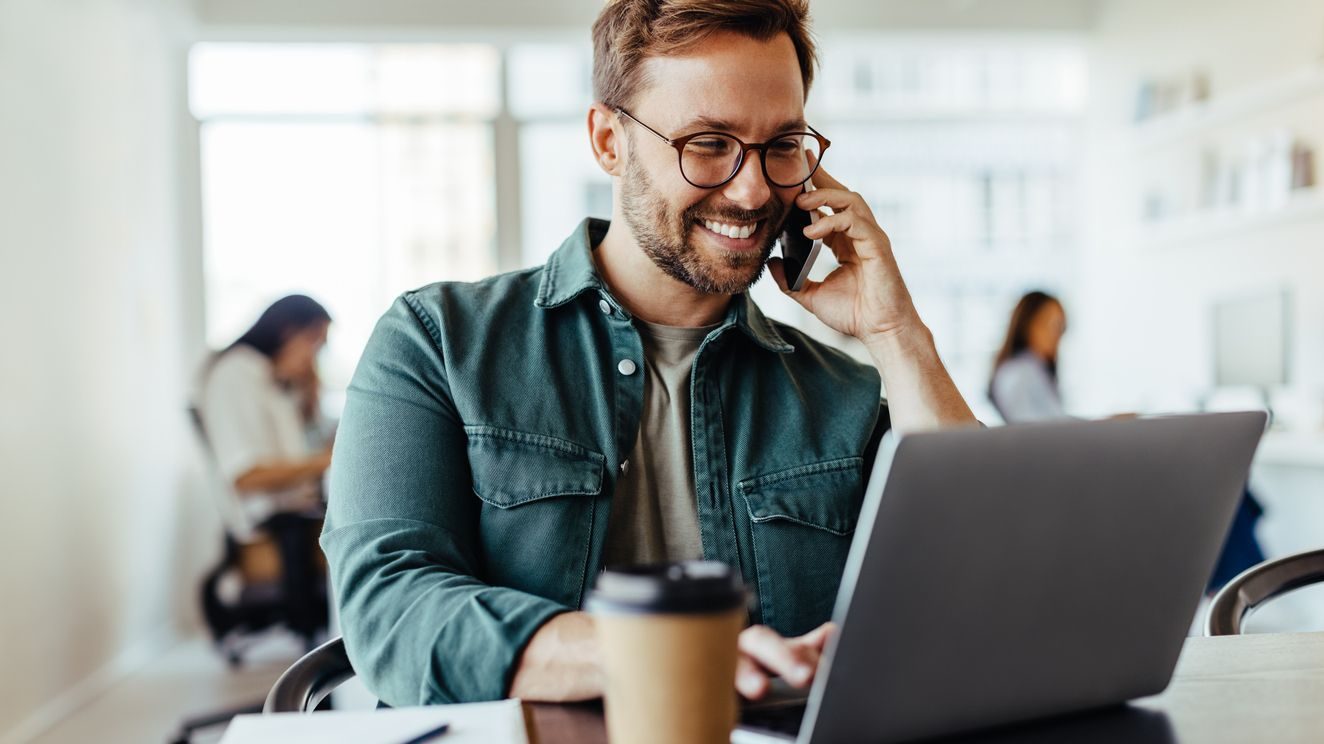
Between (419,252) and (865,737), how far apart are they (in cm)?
517

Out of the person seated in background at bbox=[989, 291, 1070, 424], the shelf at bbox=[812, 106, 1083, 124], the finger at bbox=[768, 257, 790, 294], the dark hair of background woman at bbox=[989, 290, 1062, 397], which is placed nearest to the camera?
the finger at bbox=[768, 257, 790, 294]

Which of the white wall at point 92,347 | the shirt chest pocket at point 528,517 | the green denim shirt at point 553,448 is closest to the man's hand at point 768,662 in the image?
the green denim shirt at point 553,448

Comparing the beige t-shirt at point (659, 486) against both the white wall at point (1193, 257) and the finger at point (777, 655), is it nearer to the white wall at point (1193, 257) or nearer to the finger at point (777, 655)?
the finger at point (777, 655)

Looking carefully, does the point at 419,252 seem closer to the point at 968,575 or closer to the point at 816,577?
the point at 816,577

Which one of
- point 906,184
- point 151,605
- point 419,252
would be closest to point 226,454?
point 151,605

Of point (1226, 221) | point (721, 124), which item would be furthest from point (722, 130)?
point (1226, 221)

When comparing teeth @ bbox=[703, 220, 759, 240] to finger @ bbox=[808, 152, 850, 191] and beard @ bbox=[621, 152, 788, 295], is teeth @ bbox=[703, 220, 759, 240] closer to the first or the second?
beard @ bbox=[621, 152, 788, 295]

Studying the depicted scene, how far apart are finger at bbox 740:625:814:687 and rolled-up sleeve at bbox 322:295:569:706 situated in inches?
8.3

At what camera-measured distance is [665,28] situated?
133cm

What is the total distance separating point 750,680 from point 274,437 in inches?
145

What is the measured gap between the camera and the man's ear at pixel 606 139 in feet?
4.74

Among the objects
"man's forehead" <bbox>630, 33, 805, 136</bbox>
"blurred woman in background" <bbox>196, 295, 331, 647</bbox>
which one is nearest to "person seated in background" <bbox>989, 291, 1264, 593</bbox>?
"blurred woman in background" <bbox>196, 295, 331, 647</bbox>

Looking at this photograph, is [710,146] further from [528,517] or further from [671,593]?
[671,593]

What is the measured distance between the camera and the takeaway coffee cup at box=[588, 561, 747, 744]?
1.76 feet
